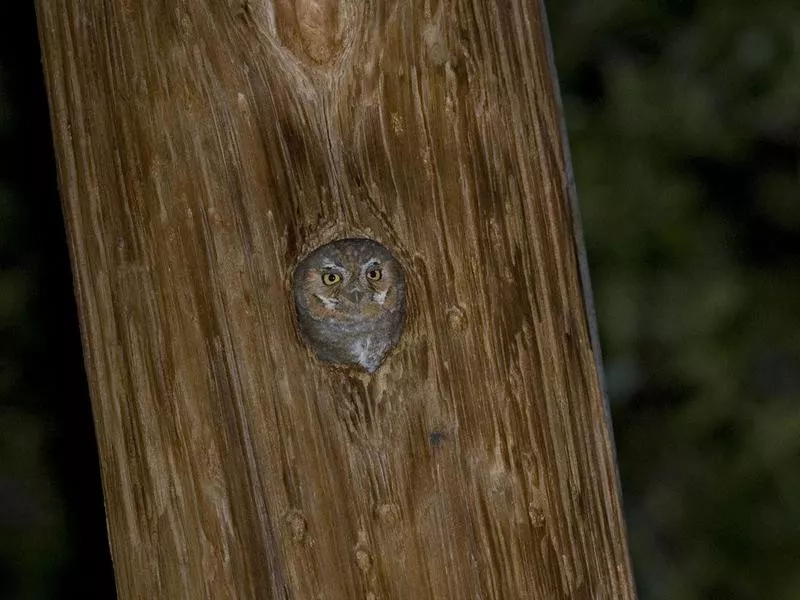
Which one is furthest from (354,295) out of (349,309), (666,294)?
(666,294)

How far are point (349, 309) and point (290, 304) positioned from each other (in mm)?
62

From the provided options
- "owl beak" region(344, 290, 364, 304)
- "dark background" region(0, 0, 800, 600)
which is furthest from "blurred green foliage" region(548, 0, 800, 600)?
"owl beak" region(344, 290, 364, 304)

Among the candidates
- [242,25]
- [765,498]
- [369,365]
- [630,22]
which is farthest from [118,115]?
A: [765,498]

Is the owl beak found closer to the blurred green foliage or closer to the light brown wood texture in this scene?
the light brown wood texture

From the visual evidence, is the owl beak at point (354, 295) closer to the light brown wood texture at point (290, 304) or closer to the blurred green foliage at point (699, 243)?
the light brown wood texture at point (290, 304)

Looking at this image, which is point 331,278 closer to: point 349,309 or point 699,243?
point 349,309

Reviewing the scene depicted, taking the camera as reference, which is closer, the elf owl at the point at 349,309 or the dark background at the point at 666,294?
the elf owl at the point at 349,309

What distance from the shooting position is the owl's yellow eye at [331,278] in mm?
809

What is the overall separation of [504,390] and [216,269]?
0.28 metres

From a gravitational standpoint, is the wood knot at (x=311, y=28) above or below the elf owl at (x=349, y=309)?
above

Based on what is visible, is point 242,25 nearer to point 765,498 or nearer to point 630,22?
point 630,22

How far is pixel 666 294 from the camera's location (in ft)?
3.85

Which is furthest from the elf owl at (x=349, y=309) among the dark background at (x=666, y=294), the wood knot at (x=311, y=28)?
the dark background at (x=666, y=294)

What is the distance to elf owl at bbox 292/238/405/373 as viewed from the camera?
784 millimetres
